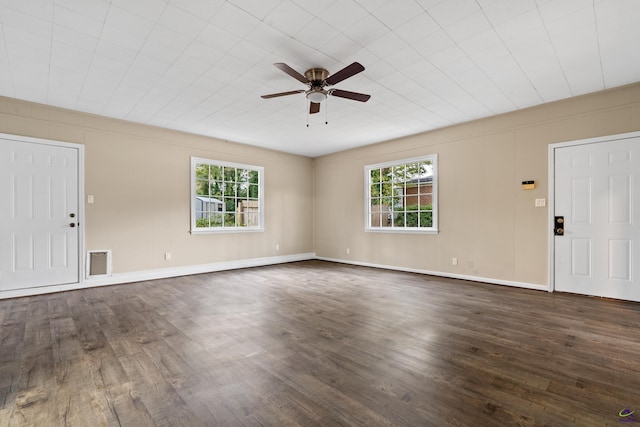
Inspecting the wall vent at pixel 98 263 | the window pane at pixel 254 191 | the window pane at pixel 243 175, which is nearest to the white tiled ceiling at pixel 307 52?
the window pane at pixel 243 175

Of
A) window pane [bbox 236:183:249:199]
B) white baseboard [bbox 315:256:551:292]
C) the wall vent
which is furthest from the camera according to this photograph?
window pane [bbox 236:183:249:199]

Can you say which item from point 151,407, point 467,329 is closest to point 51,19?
point 151,407

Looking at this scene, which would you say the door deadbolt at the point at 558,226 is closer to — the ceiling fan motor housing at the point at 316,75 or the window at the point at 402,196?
the window at the point at 402,196

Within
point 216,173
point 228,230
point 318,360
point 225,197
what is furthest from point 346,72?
point 228,230

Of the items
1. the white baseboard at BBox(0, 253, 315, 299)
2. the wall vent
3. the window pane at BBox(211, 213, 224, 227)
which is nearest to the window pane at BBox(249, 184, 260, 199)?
the window pane at BBox(211, 213, 224, 227)

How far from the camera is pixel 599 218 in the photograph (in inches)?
159

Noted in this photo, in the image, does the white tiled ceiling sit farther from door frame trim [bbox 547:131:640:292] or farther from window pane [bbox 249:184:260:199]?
window pane [bbox 249:184:260:199]

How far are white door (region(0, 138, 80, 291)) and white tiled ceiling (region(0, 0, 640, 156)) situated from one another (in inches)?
32.6

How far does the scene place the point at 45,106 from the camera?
444 cm

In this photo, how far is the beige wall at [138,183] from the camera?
4582 mm

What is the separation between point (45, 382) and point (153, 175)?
4.08 metres

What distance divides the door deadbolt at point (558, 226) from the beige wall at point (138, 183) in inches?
220

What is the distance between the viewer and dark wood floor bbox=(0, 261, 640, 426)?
65.8 inches

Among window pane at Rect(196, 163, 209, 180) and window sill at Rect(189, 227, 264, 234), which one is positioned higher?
window pane at Rect(196, 163, 209, 180)
